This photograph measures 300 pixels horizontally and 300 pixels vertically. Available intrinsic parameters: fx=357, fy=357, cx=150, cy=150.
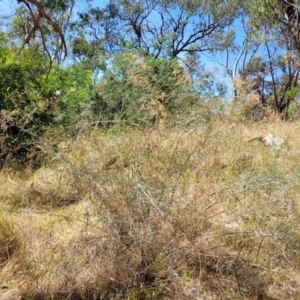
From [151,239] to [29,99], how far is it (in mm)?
3379

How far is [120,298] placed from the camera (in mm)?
1782

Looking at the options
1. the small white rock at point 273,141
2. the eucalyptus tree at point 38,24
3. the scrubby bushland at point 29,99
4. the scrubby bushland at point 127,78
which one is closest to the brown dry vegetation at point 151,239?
the eucalyptus tree at point 38,24

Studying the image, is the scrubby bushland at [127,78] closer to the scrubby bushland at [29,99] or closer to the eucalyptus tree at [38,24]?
the scrubby bushland at [29,99]

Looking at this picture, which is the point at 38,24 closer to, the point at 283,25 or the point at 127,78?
the point at 127,78

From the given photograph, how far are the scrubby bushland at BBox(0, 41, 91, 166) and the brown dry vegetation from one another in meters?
1.80

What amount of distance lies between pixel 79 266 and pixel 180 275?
1.79 ft

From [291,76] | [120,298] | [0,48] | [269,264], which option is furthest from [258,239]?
[291,76]

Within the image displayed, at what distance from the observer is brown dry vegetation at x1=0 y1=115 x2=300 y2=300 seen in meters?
1.85

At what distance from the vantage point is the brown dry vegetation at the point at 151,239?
6.07ft

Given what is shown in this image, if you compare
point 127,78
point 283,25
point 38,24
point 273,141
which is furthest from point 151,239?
point 283,25

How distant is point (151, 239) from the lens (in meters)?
1.94

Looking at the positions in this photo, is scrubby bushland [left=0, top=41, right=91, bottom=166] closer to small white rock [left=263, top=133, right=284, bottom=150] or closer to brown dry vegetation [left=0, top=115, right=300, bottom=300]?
brown dry vegetation [left=0, top=115, right=300, bottom=300]

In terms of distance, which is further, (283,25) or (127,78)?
(283,25)

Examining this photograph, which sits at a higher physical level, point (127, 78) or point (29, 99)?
point (127, 78)
